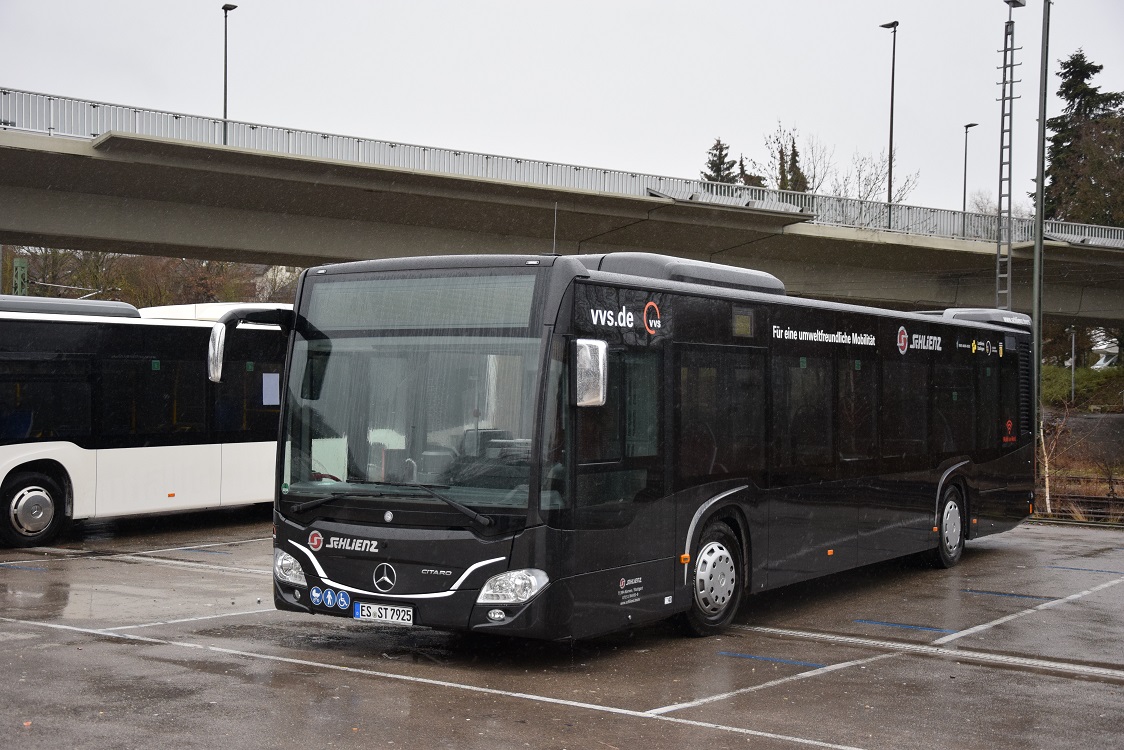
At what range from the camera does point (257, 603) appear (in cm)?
1175

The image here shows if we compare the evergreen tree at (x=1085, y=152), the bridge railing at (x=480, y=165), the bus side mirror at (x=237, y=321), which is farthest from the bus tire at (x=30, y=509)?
the evergreen tree at (x=1085, y=152)

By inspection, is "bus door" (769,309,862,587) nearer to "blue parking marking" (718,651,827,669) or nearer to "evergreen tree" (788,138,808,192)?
"blue parking marking" (718,651,827,669)

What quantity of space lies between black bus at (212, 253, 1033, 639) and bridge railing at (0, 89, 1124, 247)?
1855 centimetres

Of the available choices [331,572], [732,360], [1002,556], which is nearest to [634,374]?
[732,360]

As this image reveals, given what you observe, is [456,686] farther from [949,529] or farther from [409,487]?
[949,529]

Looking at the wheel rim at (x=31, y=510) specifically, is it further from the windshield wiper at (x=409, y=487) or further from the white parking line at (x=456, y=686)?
the windshield wiper at (x=409, y=487)

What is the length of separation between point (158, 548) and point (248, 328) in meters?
4.09

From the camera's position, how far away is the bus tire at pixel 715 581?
33.6ft

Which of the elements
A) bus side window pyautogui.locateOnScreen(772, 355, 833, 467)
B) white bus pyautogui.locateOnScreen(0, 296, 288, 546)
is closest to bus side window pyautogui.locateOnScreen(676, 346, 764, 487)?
bus side window pyautogui.locateOnScreen(772, 355, 833, 467)

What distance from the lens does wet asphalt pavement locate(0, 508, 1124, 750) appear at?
7.17m

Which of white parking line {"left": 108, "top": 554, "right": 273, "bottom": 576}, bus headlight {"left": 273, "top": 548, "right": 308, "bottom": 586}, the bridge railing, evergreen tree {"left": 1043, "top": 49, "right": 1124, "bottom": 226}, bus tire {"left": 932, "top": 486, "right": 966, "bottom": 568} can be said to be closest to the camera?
bus headlight {"left": 273, "top": 548, "right": 308, "bottom": 586}

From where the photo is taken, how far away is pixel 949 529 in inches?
594

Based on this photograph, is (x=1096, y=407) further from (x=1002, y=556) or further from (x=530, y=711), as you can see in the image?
(x=530, y=711)

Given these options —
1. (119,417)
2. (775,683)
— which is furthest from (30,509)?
(775,683)
